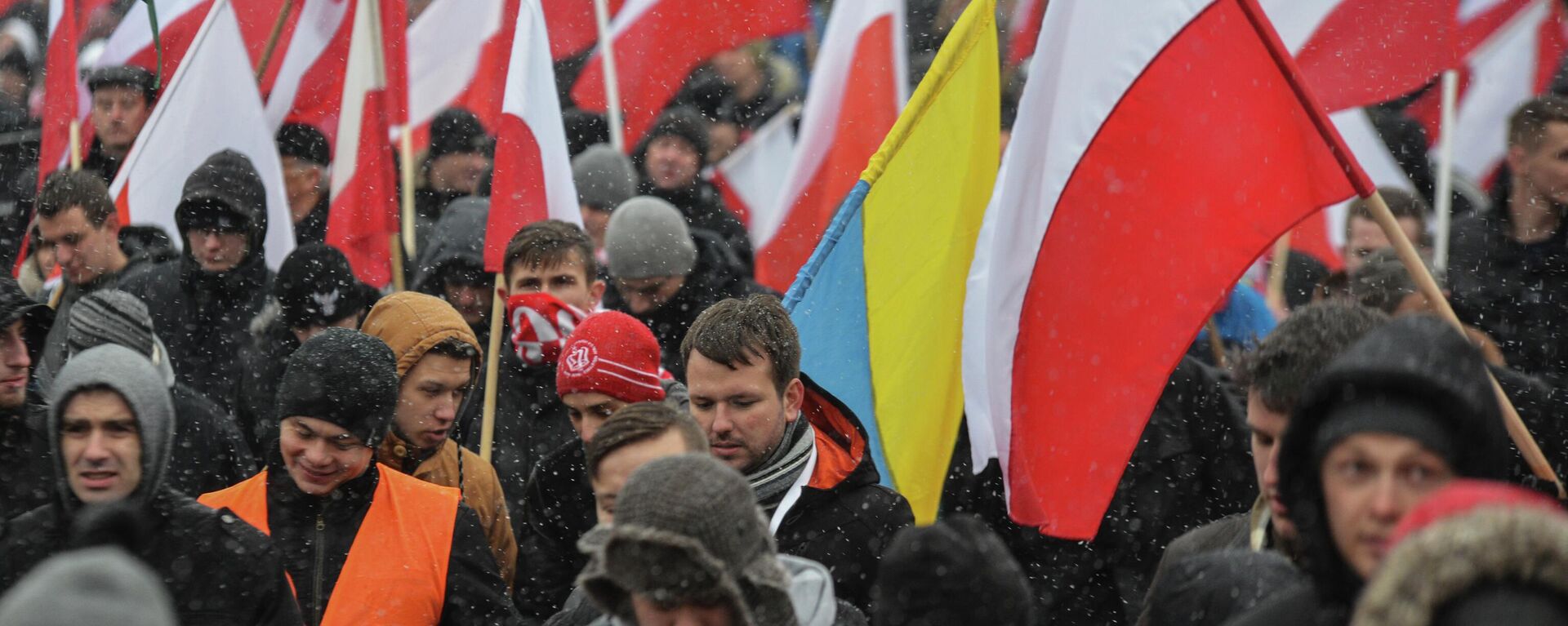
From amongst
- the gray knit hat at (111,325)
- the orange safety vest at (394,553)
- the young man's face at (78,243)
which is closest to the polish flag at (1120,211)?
the orange safety vest at (394,553)

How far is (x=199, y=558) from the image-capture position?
4.07 meters

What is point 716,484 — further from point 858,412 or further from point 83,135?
point 83,135

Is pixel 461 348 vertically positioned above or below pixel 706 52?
below

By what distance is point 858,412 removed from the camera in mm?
5551

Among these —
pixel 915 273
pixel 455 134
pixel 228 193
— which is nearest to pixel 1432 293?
pixel 915 273

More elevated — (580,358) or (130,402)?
(130,402)

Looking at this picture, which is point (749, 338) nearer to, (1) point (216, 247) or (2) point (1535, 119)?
(2) point (1535, 119)

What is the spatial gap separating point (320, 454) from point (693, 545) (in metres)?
1.77

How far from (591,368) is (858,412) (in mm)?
840

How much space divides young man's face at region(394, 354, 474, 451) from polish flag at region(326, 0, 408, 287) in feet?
7.44

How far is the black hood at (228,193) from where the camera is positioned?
7.05m

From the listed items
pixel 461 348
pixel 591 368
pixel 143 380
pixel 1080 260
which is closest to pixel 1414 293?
pixel 1080 260

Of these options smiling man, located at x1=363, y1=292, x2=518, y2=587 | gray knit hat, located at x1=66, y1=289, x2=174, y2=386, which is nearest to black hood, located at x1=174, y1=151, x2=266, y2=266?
gray knit hat, located at x1=66, y1=289, x2=174, y2=386

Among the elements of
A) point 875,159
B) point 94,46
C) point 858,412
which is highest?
point 94,46
